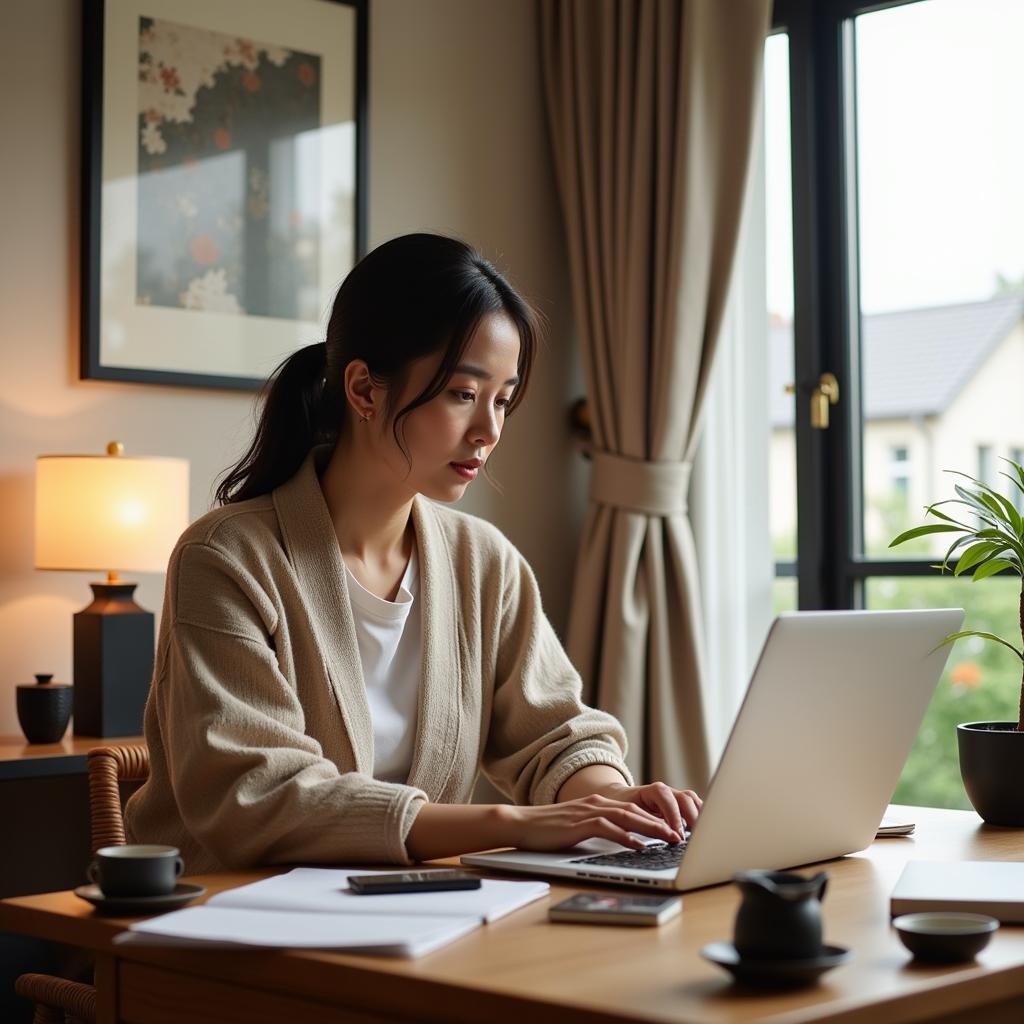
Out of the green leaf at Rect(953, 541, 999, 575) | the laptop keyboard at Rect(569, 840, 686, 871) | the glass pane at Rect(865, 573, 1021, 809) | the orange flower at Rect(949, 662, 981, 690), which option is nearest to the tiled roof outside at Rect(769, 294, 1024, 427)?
the glass pane at Rect(865, 573, 1021, 809)

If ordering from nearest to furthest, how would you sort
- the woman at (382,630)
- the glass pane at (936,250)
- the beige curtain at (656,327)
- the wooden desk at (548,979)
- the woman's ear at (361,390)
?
the wooden desk at (548,979)
the woman at (382,630)
the woman's ear at (361,390)
the glass pane at (936,250)
the beige curtain at (656,327)

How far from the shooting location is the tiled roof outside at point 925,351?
10.2 ft

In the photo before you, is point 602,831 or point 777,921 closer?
point 777,921

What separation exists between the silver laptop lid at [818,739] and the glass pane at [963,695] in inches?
80.3

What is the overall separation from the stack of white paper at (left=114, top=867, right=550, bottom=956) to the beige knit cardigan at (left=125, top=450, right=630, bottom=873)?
14 centimetres

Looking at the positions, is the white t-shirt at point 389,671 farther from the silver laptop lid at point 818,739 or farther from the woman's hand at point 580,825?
the silver laptop lid at point 818,739

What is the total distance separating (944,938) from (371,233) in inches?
98.4

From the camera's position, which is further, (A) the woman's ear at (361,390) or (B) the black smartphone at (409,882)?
(A) the woman's ear at (361,390)

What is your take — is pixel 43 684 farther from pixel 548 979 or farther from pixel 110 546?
pixel 548 979

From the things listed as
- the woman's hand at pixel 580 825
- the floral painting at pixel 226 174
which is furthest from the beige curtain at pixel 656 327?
the woman's hand at pixel 580 825

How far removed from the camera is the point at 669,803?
5.06 feet

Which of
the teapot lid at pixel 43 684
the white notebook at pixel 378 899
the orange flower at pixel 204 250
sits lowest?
the white notebook at pixel 378 899

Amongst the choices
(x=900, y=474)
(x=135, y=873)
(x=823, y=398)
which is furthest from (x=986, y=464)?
(x=135, y=873)

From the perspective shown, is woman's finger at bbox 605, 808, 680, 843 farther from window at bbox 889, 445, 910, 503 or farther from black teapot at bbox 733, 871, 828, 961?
window at bbox 889, 445, 910, 503
